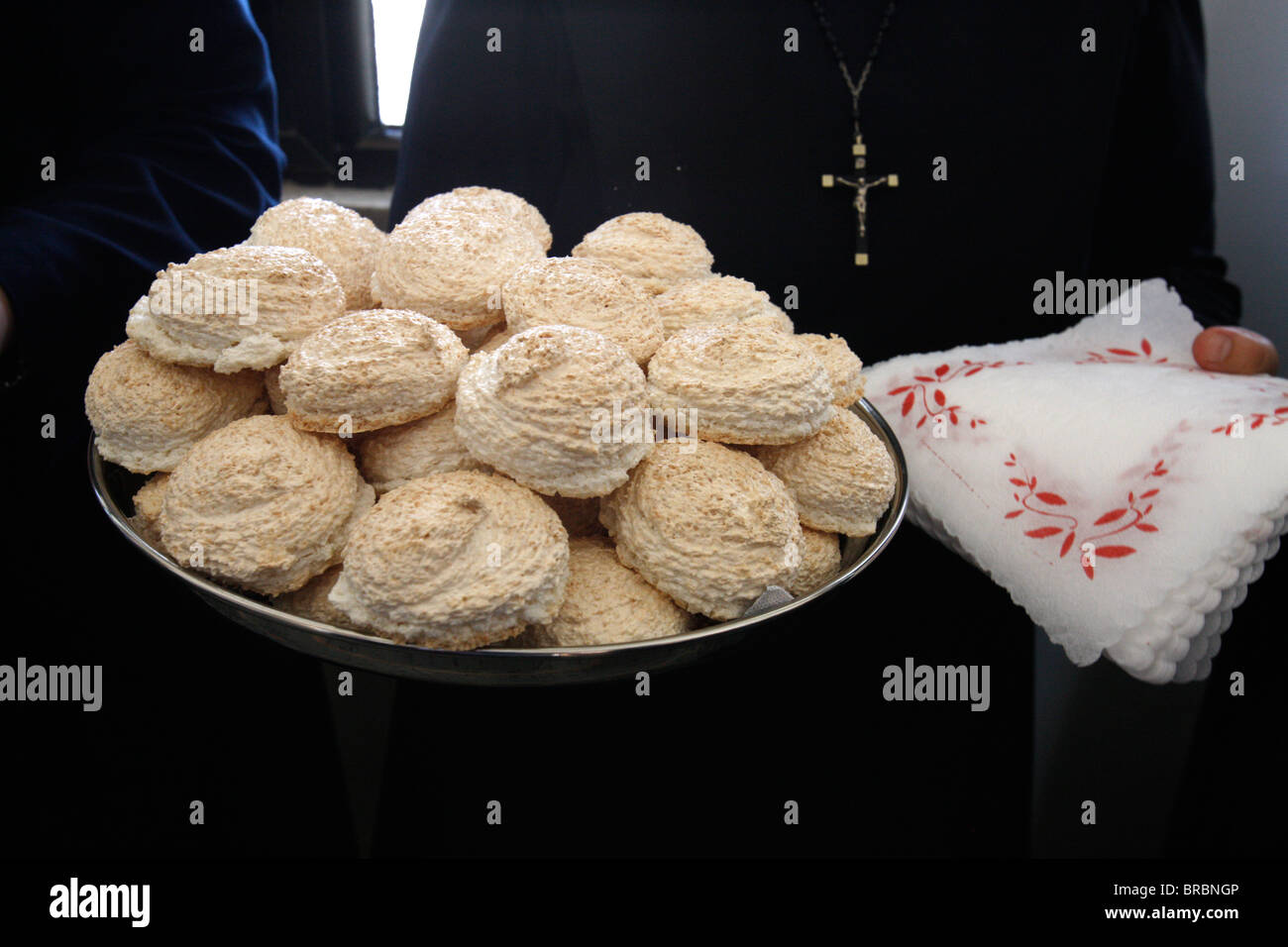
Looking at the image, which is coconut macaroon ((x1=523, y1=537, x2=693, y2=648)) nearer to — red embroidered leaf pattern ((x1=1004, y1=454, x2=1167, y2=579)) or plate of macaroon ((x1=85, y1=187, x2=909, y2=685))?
plate of macaroon ((x1=85, y1=187, x2=909, y2=685))

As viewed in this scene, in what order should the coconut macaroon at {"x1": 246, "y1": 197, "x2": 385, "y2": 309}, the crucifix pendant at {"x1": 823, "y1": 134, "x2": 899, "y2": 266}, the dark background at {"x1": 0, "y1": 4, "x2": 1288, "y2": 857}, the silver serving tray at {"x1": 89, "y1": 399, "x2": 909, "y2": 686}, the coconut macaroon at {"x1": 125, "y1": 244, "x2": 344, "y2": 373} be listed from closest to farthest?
the silver serving tray at {"x1": 89, "y1": 399, "x2": 909, "y2": 686} → the coconut macaroon at {"x1": 125, "y1": 244, "x2": 344, "y2": 373} → the coconut macaroon at {"x1": 246, "y1": 197, "x2": 385, "y2": 309} → the dark background at {"x1": 0, "y1": 4, "x2": 1288, "y2": 857} → the crucifix pendant at {"x1": 823, "y1": 134, "x2": 899, "y2": 266}

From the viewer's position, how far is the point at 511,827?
0.92 meters

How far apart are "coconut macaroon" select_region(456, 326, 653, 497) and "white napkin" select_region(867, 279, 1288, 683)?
420 millimetres

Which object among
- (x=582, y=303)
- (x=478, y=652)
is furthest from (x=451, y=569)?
(x=582, y=303)

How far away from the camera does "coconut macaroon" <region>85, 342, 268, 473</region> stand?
566mm

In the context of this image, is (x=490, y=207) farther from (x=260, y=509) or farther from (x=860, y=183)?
(x=860, y=183)

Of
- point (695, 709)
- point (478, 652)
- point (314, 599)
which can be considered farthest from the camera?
point (695, 709)

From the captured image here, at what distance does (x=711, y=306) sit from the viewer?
2.14 ft

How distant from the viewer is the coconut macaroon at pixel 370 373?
1.72 feet

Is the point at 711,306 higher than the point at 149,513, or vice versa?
the point at 711,306

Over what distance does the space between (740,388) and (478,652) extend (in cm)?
25

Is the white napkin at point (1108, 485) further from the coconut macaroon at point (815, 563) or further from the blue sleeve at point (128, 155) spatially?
the blue sleeve at point (128, 155)

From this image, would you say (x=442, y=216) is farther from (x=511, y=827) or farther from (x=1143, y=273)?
(x=1143, y=273)

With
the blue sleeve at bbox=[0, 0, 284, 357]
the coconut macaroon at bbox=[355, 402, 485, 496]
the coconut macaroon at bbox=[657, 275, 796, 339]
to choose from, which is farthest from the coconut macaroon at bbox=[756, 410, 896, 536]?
the blue sleeve at bbox=[0, 0, 284, 357]
